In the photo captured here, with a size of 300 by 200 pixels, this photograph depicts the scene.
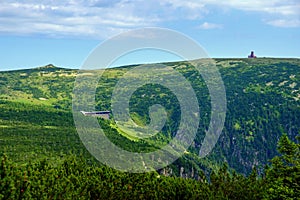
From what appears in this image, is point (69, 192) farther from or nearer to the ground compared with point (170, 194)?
farther from the ground

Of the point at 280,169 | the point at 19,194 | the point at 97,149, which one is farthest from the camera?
the point at 97,149

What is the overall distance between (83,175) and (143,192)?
326 inches

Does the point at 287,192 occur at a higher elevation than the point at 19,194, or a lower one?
lower

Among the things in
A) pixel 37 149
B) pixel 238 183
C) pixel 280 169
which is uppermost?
pixel 280 169

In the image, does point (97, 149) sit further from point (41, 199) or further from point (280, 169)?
point (41, 199)

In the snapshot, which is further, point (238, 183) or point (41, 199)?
point (238, 183)

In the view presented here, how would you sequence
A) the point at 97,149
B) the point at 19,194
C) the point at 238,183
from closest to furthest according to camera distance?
the point at 19,194
the point at 238,183
the point at 97,149

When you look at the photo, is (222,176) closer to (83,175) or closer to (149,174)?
(149,174)

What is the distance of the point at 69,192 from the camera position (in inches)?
1870

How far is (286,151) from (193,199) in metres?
14.3

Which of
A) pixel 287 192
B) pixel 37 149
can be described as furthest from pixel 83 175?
pixel 37 149

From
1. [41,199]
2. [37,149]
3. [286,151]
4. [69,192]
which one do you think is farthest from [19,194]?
[37,149]

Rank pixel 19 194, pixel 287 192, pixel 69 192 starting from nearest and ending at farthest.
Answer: pixel 19 194
pixel 69 192
pixel 287 192

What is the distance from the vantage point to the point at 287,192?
5916 centimetres
